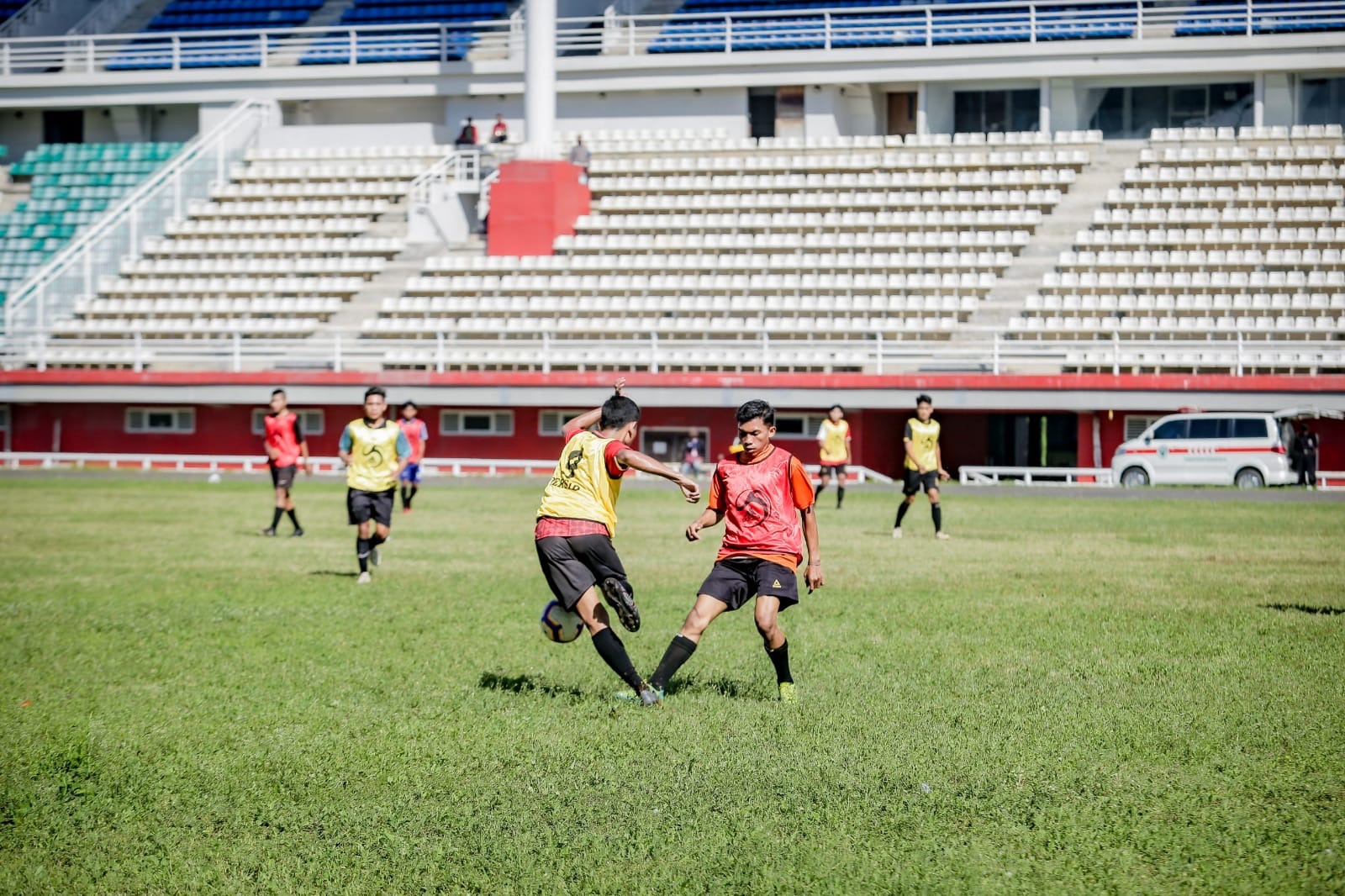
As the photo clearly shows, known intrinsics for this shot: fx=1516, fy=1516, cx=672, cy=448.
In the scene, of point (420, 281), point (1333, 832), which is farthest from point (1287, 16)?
point (1333, 832)

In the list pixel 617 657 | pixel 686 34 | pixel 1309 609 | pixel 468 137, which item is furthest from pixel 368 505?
pixel 686 34

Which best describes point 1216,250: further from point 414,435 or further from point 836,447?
point 414,435

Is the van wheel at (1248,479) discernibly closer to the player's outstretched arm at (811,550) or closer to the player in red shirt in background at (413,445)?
the player in red shirt in background at (413,445)

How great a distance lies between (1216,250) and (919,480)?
17.2 meters

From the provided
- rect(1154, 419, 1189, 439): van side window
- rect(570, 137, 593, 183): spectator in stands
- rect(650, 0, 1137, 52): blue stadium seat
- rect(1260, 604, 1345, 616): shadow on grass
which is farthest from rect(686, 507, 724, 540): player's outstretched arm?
rect(650, 0, 1137, 52): blue stadium seat

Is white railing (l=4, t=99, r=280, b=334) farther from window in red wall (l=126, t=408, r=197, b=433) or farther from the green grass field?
the green grass field

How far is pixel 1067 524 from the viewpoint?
2081 centimetres

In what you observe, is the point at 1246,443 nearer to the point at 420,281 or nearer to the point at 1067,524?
the point at 1067,524

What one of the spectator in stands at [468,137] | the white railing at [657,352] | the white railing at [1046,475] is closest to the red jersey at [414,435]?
the white railing at [657,352]

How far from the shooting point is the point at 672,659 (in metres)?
8.55

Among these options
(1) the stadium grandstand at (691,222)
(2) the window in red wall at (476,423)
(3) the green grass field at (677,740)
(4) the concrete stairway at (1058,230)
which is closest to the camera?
(3) the green grass field at (677,740)

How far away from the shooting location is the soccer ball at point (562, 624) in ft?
28.7

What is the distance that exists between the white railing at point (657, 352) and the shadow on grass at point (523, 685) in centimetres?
2208

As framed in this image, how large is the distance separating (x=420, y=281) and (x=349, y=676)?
27.5 m
